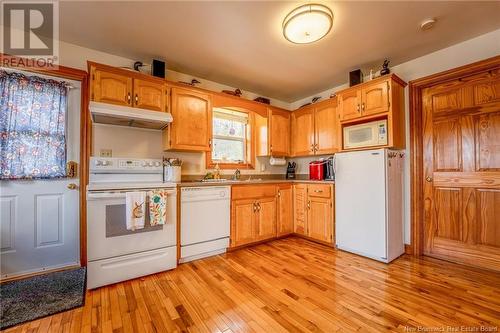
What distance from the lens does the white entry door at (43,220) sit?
213cm

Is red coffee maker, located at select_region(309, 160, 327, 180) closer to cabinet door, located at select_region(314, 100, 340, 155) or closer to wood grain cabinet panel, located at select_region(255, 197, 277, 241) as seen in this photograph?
cabinet door, located at select_region(314, 100, 340, 155)

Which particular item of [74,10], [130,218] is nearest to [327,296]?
[130,218]

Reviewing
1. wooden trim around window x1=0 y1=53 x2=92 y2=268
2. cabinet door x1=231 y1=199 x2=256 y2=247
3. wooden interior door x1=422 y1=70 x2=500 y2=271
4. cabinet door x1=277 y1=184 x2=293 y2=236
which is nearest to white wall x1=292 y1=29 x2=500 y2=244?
wooden interior door x1=422 y1=70 x2=500 y2=271

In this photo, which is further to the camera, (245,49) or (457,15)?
(245,49)

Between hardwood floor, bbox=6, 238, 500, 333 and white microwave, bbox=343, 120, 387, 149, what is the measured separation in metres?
1.44

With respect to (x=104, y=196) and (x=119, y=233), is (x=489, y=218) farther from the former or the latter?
(x=104, y=196)

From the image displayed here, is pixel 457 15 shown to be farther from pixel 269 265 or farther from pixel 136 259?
pixel 136 259

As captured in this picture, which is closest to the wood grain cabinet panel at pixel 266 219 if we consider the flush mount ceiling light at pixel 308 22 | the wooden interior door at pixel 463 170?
the wooden interior door at pixel 463 170

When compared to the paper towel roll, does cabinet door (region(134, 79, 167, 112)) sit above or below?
above

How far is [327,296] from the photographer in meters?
1.80

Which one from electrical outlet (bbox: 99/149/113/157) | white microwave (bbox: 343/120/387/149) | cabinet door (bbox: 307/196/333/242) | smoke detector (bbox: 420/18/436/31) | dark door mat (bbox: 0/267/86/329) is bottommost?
dark door mat (bbox: 0/267/86/329)

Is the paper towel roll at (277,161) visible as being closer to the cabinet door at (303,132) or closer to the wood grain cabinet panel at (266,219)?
the cabinet door at (303,132)

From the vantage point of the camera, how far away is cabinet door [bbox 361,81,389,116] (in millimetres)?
2619

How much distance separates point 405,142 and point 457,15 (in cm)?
136
